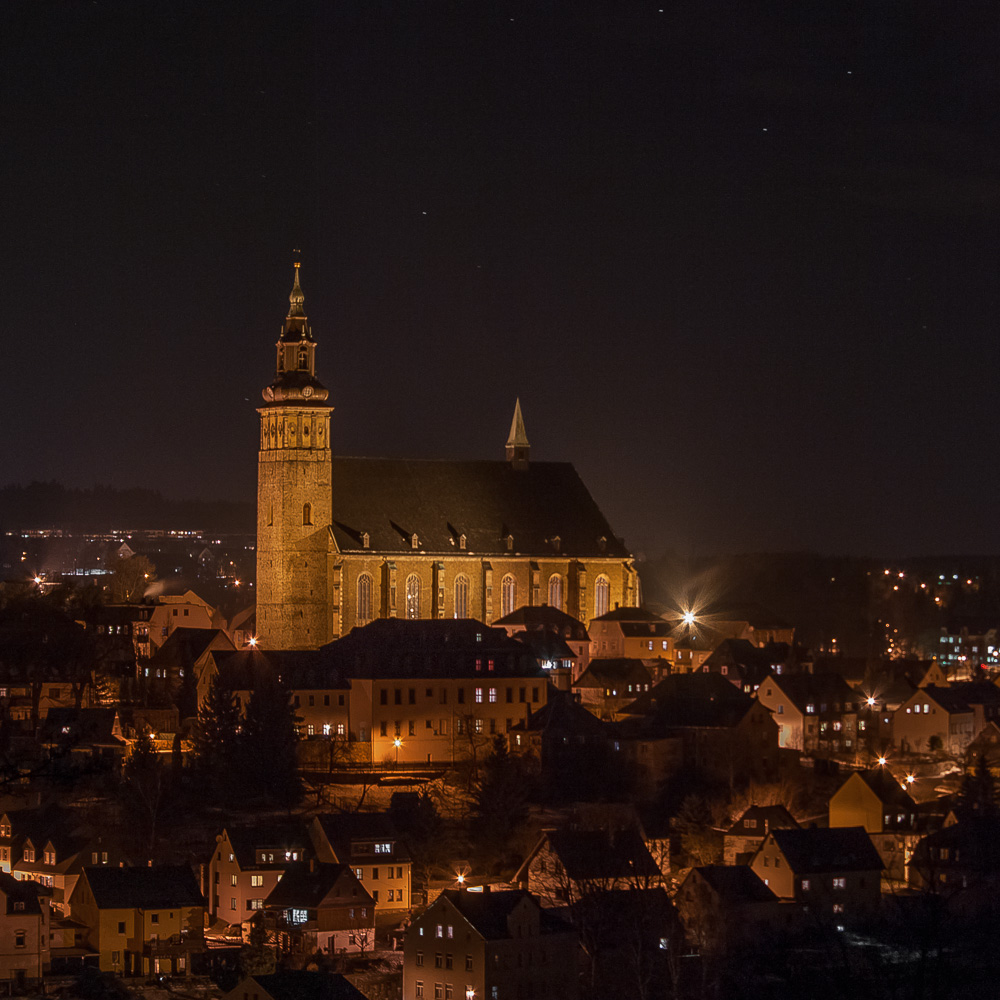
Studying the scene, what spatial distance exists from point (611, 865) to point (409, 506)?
4732 centimetres

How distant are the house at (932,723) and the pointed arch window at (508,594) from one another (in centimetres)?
2358

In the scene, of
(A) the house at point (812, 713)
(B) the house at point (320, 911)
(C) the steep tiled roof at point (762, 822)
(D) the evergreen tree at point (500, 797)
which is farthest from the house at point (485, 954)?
(A) the house at point (812, 713)

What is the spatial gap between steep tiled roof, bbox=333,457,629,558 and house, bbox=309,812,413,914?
3822 cm

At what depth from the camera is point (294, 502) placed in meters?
112

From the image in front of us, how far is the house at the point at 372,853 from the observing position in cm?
7094

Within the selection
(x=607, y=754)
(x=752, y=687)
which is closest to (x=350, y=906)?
(x=607, y=754)

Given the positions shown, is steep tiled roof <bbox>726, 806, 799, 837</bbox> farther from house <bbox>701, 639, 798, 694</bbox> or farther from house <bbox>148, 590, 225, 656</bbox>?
house <bbox>148, 590, 225, 656</bbox>

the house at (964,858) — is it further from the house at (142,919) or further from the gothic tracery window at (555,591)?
the gothic tracery window at (555,591)

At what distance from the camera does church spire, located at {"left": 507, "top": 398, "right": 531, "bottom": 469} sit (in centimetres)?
12488

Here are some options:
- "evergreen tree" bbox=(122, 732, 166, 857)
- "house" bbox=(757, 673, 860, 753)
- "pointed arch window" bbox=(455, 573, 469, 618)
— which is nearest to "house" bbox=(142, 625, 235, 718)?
"evergreen tree" bbox=(122, 732, 166, 857)

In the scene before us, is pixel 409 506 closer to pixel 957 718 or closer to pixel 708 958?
pixel 957 718

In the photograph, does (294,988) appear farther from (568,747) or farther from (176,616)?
(176,616)

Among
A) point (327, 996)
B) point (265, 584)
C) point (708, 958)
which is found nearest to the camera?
point (327, 996)

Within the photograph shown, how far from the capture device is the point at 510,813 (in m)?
78.2
